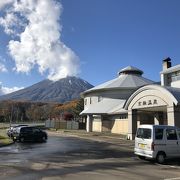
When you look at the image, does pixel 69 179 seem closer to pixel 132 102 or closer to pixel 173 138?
pixel 173 138

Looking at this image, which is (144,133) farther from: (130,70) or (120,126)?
(130,70)

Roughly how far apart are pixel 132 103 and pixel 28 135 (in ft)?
36.6

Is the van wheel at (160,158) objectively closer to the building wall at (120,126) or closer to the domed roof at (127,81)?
the building wall at (120,126)

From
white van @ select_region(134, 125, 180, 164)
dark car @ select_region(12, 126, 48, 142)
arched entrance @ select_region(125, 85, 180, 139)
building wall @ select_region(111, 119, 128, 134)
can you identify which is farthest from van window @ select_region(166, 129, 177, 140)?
building wall @ select_region(111, 119, 128, 134)

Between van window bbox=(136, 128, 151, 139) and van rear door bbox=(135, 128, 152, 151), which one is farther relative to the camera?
van window bbox=(136, 128, 151, 139)

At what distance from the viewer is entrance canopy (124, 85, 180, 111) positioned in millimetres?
26984

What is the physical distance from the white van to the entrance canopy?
31.5 ft

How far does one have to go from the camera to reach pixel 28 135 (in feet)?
106

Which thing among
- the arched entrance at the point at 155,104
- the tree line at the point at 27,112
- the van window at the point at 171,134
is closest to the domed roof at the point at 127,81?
the arched entrance at the point at 155,104

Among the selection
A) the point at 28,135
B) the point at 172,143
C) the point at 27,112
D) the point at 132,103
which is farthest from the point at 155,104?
the point at 27,112

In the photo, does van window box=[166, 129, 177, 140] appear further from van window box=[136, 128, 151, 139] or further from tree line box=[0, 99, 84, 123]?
tree line box=[0, 99, 84, 123]

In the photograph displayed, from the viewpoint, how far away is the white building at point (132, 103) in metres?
27.9

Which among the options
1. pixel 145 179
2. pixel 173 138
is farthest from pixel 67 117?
pixel 145 179

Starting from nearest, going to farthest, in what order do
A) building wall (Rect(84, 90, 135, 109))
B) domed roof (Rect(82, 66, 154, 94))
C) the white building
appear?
the white building < building wall (Rect(84, 90, 135, 109)) < domed roof (Rect(82, 66, 154, 94))
